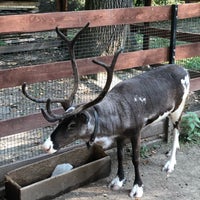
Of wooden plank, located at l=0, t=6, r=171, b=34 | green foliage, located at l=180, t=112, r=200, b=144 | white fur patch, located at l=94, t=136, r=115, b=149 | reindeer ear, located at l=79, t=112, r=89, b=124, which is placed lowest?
green foliage, located at l=180, t=112, r=200, b=144

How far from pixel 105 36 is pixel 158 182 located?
10.2 feet

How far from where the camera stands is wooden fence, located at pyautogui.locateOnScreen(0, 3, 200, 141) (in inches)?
146

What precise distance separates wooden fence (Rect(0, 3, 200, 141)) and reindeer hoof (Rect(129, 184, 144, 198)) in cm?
108

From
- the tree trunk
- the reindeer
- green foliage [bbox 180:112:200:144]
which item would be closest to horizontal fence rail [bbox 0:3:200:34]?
the reindeer

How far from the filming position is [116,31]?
6.60 metres

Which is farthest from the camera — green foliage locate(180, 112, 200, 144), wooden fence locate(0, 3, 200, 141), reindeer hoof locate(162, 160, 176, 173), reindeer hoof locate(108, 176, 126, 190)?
green foliage locate(180, 112, 200, 144)

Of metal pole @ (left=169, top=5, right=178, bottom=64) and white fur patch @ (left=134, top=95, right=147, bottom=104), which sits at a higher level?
metal pole @ (left=169, top=5, right=178, bottom=64)

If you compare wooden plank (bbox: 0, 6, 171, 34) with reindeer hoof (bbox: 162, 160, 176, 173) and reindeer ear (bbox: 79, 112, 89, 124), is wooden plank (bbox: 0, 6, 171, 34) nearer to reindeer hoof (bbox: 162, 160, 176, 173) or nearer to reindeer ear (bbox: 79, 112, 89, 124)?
reindeer ear (bbox: 79, 112, 89, 124)

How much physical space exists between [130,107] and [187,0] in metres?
11.3

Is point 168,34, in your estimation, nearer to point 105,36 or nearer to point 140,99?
point 105,36

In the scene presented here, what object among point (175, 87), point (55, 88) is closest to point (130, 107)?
point (175, 87)

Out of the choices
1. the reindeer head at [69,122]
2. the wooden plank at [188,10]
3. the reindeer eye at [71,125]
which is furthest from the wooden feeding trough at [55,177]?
the wooden plank at [188,10]

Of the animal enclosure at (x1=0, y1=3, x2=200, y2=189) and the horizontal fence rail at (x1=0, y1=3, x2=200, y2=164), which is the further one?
the animal enclosure at (x1=0, y1=3, x2=200, y2=189)

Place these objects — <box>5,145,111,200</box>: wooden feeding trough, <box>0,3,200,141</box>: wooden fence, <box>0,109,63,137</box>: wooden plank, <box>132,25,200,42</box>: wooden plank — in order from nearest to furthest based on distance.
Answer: <box>5,145,111,200</box>: wooden feeding trough, <box>0,3,200,141</box>: wooden fence, <box>0,109,63,137</box>: wooden plank, <box>132,25,200,42</box>: wooden plank
